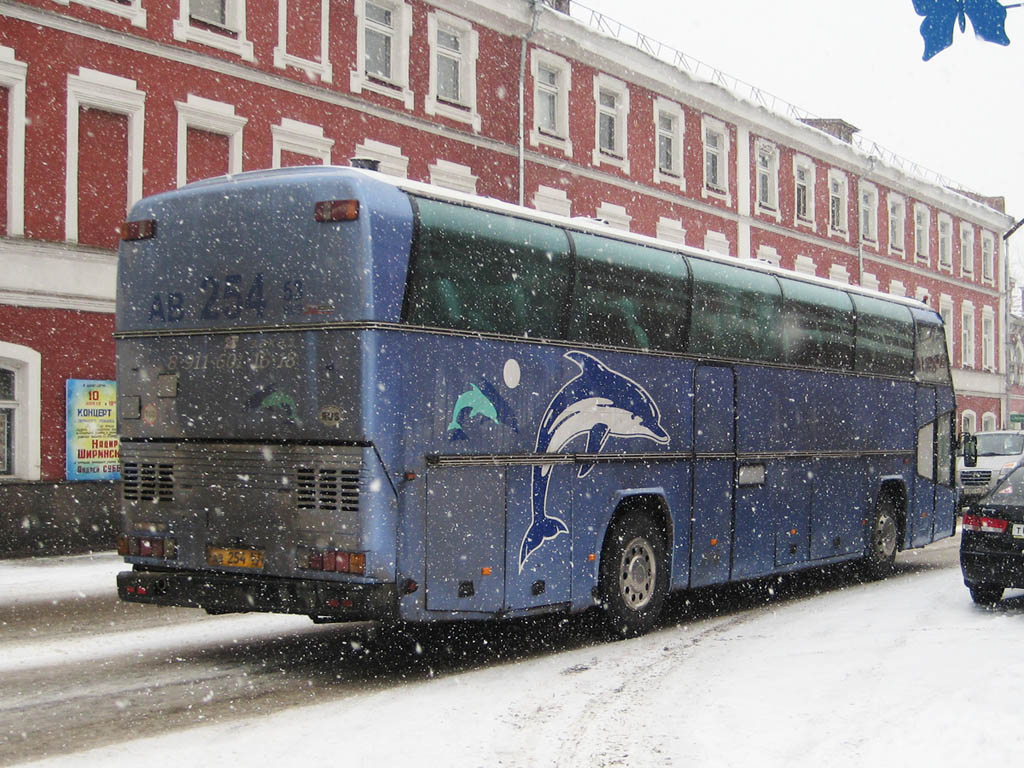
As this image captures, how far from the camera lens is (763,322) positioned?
1355cm

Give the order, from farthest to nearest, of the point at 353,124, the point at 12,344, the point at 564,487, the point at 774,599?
the point at 353,124, the point at 12,344, the point at 774,599, the point at 564,487

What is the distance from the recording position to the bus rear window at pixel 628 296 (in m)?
10.8

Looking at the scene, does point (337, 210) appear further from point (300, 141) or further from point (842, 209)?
point (842, 209)

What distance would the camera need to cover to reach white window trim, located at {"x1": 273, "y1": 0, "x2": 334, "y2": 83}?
74.2ft

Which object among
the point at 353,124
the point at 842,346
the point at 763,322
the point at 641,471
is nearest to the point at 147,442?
the point at 641,471

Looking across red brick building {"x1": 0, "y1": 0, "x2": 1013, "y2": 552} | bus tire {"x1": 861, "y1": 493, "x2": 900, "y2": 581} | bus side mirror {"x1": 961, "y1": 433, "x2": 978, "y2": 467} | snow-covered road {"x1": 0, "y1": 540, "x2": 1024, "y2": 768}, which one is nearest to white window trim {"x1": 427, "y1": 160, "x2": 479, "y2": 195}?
red brick building {"x1": 0, "y1": 0, "x2": 1013, "y2": 552}

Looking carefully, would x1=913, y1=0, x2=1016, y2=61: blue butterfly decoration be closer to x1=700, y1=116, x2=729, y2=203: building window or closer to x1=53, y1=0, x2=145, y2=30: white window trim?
x1=53, y1=0, x2=145, y2=30: white window trim

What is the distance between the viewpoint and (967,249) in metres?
52.3

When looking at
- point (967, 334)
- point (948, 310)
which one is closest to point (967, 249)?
point (967, 334)

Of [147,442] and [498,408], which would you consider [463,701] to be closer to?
[498,408]

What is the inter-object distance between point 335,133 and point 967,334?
115ft

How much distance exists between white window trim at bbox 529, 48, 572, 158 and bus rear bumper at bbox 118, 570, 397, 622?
20.2m

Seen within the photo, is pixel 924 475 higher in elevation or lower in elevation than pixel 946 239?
lower

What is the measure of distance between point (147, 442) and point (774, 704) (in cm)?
490
